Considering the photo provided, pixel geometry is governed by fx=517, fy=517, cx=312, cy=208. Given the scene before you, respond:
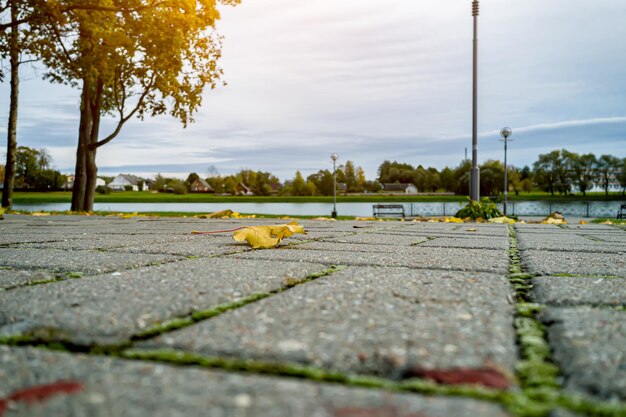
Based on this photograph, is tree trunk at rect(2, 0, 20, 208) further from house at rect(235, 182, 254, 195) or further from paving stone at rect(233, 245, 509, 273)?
house at rect(235, 182, 254, 195)

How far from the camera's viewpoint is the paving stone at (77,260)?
2016 millimetres

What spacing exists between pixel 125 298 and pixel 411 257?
4.68ft

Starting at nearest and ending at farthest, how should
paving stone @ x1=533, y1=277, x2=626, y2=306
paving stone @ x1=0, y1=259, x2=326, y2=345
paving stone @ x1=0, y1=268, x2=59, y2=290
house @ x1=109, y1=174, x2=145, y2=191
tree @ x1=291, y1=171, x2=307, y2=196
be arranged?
1. paving stone @ x1=0, y1=259, x2=326, y2=345
2. paving stone @ x1=533, y1=277, x2=626, y2=306
3. paving stone @ x1=0, y1=268, x2=59, y2=290
4. tree @ x1=291, y1=171, x2=307, y2=196
5. house @ x1=109, y1=174, x2=145, y2=191

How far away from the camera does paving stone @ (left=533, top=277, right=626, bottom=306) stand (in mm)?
1399

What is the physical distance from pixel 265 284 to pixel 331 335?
0.60 meters

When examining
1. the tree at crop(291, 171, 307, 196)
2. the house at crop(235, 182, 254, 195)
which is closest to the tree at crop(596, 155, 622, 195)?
the tree at crop(291, 171, 307, 196)

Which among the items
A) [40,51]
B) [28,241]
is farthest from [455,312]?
[40,51]

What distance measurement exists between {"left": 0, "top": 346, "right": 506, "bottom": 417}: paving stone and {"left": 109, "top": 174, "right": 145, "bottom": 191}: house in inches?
4923

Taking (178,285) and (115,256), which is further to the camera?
(115,256)

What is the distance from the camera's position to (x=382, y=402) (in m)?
0.72

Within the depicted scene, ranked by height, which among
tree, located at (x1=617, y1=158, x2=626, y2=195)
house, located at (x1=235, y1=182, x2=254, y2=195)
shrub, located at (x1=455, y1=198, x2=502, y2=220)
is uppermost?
tree, located at (x1=617, y1=158, x2=626, y2=195)

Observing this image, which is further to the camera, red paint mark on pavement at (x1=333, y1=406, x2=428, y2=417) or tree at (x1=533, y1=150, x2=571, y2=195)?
tree at (x1=533, y1=150, x2=571, y2=195)

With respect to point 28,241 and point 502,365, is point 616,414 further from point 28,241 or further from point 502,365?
point 28,241

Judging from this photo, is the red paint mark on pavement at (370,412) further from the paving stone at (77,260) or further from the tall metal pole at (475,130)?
the tall metal pole at (475,130)
